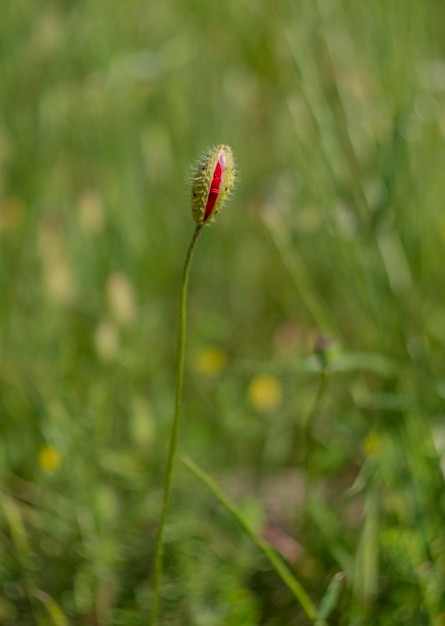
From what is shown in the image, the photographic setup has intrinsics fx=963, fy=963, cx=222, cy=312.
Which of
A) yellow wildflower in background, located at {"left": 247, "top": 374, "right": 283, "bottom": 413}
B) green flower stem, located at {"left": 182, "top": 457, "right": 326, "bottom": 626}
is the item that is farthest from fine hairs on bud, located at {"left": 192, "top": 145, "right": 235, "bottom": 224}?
yellow wildflower in background, located at {"left": 247, "top": 374, "right": 283, "bottom": 413}

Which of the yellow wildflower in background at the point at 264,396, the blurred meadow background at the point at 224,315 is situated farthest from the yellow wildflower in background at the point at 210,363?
the yellow wildflower in background at the point at 264,396

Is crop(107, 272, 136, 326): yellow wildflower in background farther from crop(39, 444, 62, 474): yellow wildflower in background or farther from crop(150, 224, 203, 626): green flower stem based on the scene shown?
crop(150, 224, 203, 626): green flower stem

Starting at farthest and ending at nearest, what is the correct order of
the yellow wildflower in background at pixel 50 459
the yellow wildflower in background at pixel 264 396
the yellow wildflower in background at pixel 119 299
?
the yellow wildflower in background at pixel 264 396 → the yellow wildflower in background at pixel 119 299 → the yellow wildflower in background at pixel 50 459

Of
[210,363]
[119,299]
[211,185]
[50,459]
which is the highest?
[211,185]

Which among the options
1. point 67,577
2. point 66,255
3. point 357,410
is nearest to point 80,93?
point 66,255

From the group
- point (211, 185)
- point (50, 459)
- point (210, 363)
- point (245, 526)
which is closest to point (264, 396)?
point (210, 363)

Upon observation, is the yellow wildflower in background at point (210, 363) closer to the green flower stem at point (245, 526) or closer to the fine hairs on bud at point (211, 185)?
the green flower stem at point (245, 526)

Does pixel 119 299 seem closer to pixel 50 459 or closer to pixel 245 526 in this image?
pixel 50 459

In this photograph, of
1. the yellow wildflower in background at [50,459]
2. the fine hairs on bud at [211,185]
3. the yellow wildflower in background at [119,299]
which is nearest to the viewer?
the fine hairs on bud at [211,185]
